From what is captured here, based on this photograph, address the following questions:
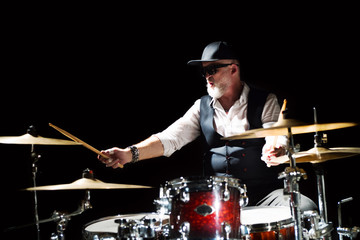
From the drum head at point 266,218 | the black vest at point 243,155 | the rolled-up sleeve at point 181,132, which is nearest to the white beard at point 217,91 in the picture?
the black vest at point 243,155

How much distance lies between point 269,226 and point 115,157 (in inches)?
49.7

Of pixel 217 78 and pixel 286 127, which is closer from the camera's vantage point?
pixel 286 127

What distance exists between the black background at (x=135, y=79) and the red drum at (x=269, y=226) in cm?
128

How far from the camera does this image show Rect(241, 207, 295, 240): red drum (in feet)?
7.46

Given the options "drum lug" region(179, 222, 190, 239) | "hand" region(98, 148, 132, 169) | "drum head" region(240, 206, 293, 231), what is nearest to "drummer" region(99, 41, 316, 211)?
"hand" region(98, 148, 132, 169)

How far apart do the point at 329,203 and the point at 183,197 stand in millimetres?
1898

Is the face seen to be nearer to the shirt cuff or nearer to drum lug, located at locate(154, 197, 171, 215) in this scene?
the shirt cuff

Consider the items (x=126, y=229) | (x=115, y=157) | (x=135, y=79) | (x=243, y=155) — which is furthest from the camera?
(x=135, y=79)

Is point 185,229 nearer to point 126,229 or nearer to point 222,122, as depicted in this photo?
point 126,229

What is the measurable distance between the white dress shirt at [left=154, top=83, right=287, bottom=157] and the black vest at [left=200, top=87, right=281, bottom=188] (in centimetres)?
5

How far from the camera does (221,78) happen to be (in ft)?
11.2

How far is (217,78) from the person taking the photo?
339cm

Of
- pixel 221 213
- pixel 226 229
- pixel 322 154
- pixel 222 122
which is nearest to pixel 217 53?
pixel 222 122

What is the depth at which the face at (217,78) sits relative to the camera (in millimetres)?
3396
